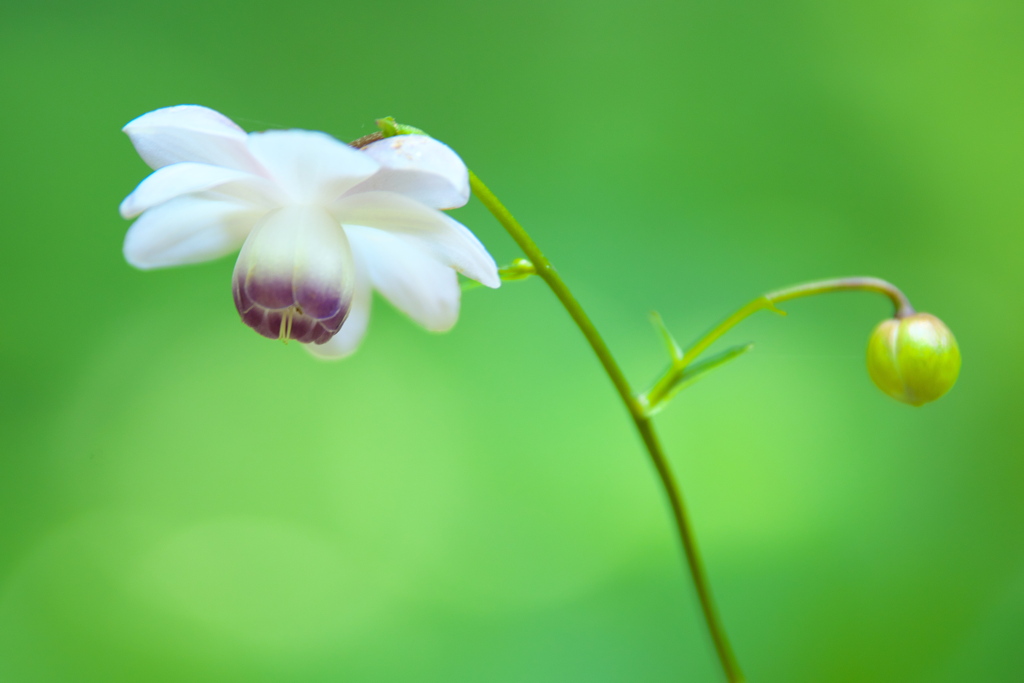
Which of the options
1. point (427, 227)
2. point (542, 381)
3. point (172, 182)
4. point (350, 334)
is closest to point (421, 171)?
point (427, 227)

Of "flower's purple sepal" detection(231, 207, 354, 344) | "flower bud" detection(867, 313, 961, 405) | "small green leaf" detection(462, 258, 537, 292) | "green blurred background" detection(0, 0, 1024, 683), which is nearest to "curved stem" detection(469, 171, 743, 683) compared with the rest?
"small green leaf" detection(462, 258, 537, 292)

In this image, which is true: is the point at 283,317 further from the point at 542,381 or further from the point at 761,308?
the point at 542,381

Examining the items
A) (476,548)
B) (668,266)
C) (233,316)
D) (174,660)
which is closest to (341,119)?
(233,316)

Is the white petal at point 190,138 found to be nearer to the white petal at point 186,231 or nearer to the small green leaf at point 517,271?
the white petal at point 186,231

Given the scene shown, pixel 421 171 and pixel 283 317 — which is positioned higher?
pixel 421 171

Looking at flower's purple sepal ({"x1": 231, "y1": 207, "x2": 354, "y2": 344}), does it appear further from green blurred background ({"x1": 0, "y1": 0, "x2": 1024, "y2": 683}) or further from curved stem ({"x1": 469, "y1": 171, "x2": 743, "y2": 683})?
green blurred background ({"x1": 0, "y1": 0, "x2": 1024, "y2": 683})
